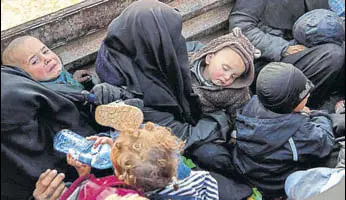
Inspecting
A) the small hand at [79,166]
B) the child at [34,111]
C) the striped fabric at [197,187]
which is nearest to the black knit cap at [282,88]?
the striped fabric at [197,187]

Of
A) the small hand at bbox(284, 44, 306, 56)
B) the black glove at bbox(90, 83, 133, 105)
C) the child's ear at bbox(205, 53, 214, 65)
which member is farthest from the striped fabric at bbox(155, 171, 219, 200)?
the small hand at bbox(284, 44, 306, 56)

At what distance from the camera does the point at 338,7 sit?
1342mm

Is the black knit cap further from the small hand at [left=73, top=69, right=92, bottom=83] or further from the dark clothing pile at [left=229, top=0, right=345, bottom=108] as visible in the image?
the small hand at [left=73, top=69, right=92, bottom=83]

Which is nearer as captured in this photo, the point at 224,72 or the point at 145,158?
the point at 145,158

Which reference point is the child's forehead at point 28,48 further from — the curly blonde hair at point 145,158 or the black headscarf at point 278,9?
the black headscarf at point 278,9

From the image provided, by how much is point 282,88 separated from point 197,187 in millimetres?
289

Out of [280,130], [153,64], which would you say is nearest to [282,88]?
[280,130]

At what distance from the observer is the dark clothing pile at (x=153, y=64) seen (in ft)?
4.37

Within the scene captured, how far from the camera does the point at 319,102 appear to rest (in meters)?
1.45

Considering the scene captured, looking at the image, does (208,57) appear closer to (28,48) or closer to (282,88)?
(282,88)

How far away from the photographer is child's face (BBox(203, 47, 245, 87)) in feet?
4.66

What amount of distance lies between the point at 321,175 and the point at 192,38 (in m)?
0.53

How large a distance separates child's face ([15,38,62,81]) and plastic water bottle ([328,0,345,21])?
23.8 inches

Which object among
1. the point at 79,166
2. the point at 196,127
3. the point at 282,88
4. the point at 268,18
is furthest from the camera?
the point at 268,18
